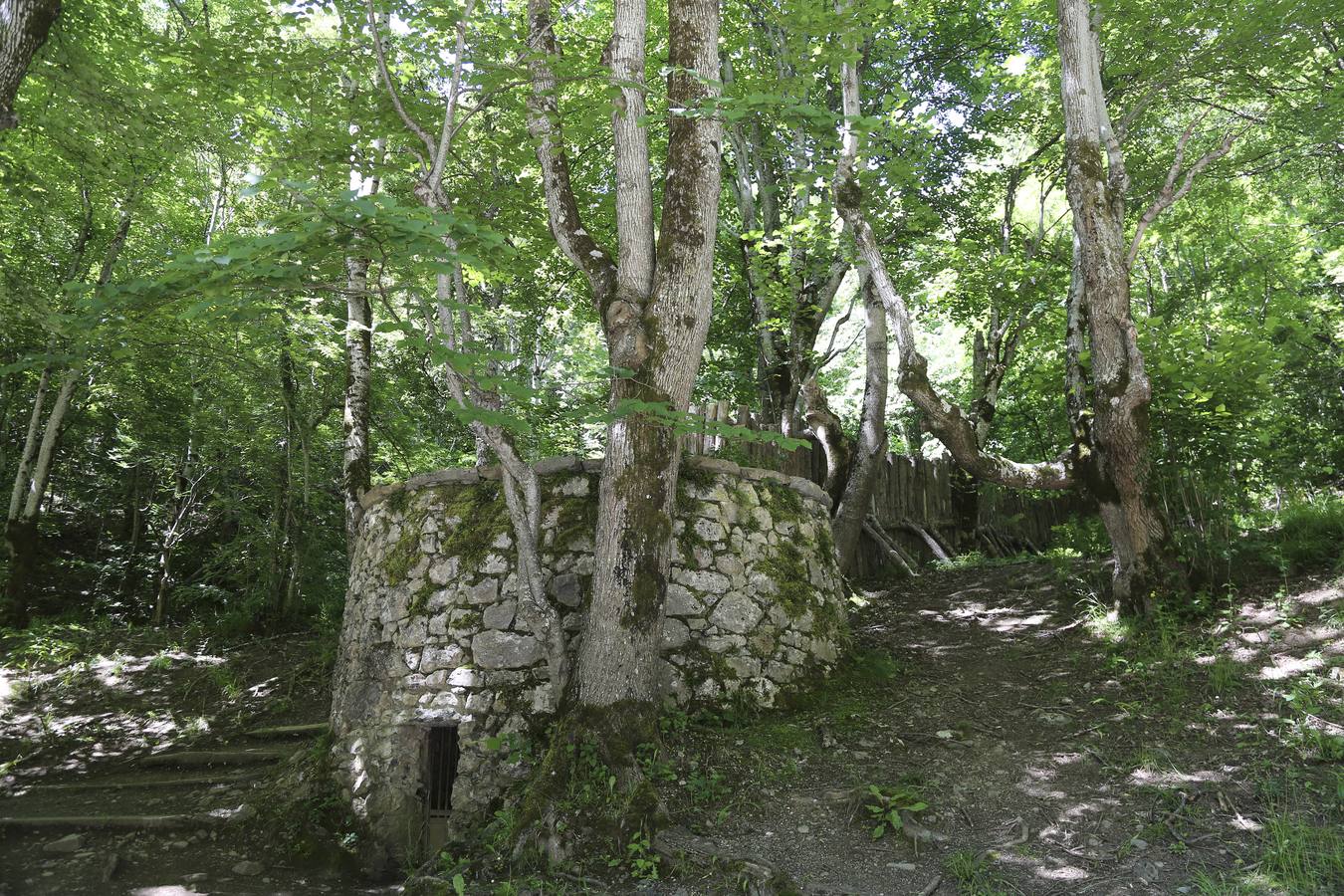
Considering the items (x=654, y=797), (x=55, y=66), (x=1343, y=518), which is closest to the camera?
(x=654, y=797)

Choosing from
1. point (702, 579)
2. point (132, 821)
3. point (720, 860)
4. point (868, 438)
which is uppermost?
point (868, 438)

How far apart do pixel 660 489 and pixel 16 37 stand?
397 centimetres

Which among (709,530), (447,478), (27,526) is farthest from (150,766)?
(709,530)

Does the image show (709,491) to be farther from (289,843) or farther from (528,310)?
(528,310)

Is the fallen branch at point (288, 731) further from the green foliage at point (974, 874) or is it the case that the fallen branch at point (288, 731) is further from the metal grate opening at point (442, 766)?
the green foliage at point (974, 874)

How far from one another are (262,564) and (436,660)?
537cm

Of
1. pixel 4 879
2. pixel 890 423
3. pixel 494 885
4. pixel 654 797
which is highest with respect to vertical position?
pixel 890 423

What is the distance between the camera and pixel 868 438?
8.15 m

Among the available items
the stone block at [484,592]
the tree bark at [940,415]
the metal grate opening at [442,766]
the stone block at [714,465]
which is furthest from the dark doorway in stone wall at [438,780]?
the tree bark at [940,415]

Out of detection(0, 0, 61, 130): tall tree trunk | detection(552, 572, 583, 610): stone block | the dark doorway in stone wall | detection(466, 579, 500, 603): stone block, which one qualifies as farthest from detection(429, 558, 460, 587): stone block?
detection(0, 0, 61, 130): tall tree trunk

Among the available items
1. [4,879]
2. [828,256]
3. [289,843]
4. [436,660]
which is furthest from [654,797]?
[828,256]

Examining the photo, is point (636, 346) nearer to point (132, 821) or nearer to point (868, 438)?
point (868, 438)

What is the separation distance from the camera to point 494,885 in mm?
3516

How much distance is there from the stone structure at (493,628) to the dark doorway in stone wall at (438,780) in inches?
0.6
